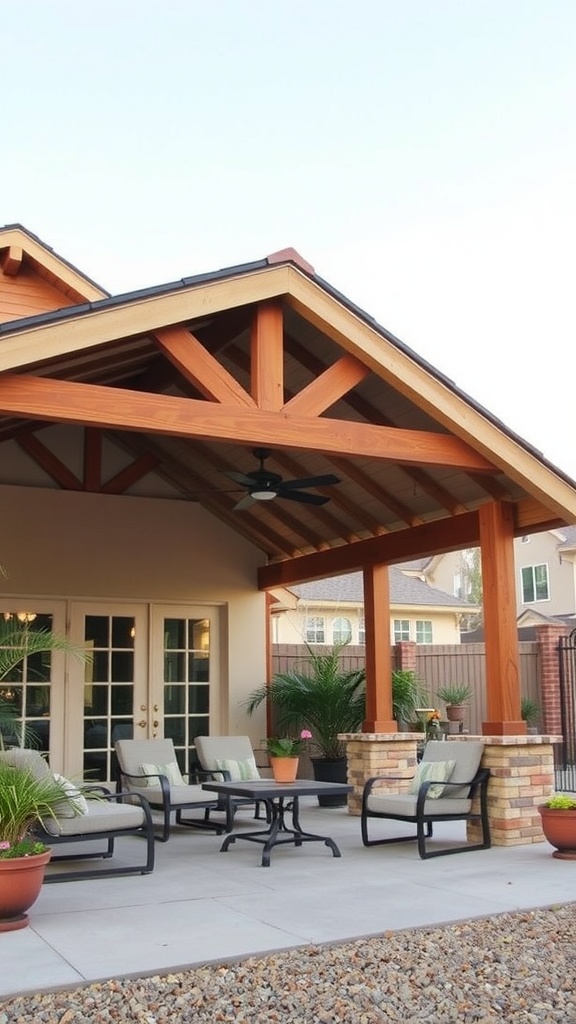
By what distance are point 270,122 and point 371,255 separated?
4118 millimetres

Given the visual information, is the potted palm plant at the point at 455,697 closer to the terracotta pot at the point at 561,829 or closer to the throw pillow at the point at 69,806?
the terracotta pot at the point at 561,829

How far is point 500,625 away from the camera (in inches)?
344

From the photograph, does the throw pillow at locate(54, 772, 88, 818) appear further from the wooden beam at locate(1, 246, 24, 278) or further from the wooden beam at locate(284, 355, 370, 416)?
the wooden beam at locate(1, 246, 24, 278)

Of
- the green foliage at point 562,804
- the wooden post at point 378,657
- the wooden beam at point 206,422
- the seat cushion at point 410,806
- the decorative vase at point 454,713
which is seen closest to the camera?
the wooden beam at point 206,422

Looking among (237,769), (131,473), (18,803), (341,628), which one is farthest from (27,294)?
(341,628)

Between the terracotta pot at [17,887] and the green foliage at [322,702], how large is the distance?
7.01 m

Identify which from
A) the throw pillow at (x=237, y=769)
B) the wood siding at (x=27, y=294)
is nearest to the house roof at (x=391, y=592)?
the wood siding at (x=27, y=294)

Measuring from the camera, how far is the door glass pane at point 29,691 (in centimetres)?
1106

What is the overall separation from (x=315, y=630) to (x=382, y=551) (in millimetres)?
15173

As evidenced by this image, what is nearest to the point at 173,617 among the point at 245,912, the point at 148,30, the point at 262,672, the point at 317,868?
the point at 262,672

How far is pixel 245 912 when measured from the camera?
587 centimetres

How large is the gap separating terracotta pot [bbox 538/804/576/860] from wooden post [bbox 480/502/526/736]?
0.99 metres

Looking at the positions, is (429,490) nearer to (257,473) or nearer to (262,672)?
(257,473)

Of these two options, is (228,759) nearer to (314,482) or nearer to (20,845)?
(314,482)
